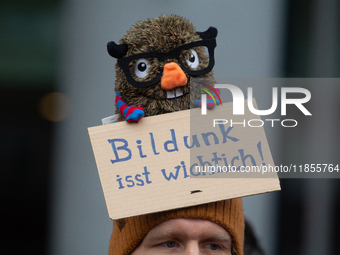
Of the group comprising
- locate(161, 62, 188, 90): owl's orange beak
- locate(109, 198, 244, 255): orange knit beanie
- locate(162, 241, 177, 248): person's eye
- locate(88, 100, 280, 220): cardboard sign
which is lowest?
locate(162, 241, 177, 248): person's eye

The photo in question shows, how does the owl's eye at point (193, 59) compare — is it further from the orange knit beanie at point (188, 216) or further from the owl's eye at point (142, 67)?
the orange knit beanie at point (188, 216)

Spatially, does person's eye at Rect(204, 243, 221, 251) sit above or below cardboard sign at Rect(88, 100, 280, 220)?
below

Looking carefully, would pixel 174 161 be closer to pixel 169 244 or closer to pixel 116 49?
pixel 169 244

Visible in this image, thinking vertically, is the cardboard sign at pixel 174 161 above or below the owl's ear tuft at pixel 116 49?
below

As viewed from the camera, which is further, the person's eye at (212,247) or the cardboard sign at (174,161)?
the person's eye at (212,247)

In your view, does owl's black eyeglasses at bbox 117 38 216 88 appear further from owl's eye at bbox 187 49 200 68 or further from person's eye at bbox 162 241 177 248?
person's eye at bbox 162 241 177 248

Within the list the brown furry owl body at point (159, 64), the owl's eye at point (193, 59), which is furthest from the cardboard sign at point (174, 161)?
the owl's eye at point (193, 59)

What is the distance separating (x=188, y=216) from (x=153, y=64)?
49 centimetres

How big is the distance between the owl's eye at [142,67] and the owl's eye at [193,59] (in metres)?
0.14

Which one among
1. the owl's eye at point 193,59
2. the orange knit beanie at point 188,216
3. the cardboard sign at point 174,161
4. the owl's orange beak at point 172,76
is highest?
the owl's eye at point 193,59

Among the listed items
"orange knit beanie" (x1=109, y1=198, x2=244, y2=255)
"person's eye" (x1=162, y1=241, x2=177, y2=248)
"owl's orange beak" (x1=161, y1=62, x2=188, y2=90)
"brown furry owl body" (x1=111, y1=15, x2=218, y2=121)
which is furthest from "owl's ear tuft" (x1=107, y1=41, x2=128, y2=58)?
"person's eye" (x1=162, y1=241, x2=177, y2=248)

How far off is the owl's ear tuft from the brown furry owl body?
1 cm

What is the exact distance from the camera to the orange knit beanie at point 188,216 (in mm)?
1233

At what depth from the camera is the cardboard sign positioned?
117 cm
